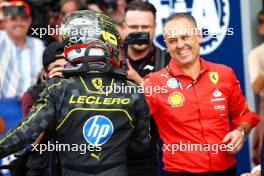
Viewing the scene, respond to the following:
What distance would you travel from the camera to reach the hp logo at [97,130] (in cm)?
397

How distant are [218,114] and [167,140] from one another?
15.5 inches

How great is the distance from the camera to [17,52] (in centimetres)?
753

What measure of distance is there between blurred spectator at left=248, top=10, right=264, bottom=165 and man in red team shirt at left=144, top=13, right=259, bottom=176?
1.43 metres

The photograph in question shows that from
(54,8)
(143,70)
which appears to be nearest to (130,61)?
(143,70)

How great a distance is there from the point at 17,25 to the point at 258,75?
2.70m

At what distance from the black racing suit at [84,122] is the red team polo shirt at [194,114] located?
0.86 metres

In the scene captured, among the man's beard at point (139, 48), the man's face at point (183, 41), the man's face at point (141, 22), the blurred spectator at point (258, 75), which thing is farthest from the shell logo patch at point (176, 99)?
the blurred spectator at point (258, 75)

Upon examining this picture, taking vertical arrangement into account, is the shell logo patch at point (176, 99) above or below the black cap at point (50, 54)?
below

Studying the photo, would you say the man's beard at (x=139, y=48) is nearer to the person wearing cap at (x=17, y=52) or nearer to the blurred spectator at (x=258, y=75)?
the blurred spectator at (x=258, y=75)

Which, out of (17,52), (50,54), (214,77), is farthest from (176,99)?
(17,52)

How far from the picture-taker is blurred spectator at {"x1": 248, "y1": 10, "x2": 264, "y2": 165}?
6.52 meters

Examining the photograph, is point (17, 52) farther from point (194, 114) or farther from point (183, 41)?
point (194, 114)

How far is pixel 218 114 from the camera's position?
491 cm

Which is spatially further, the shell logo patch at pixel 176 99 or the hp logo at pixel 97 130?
the shell logo patch at pixel 176 99
